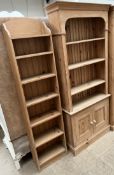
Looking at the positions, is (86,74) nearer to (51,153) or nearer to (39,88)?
(39,88)

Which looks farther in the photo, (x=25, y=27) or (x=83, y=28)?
(x=83, y=28)

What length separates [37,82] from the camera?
193 cm

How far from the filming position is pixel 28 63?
5.96 ft

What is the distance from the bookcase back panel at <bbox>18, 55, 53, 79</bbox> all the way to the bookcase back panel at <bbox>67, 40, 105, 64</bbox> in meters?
0.34

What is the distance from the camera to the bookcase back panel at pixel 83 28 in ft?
6.45

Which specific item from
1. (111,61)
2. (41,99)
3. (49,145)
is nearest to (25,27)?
(41,99)

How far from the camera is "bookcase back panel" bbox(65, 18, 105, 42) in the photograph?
197 centimetres

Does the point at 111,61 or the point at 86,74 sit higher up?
the point at 111,61

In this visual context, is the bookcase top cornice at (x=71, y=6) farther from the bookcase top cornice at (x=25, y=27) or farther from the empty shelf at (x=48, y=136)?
the empty shelf at (x=48, y=136)

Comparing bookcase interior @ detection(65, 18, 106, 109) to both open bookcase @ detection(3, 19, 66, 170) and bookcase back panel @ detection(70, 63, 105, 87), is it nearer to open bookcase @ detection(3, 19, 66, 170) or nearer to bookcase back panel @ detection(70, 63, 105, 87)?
bookcase back panel @ detection(70, 63, 105, 87)

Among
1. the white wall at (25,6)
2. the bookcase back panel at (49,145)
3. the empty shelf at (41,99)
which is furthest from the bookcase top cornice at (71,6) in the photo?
the white wall at (25,6)

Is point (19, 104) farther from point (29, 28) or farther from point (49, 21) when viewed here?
point (49, 21)

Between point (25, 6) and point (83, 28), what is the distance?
2.15 meters

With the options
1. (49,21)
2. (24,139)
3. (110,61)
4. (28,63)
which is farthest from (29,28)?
(24,139)
